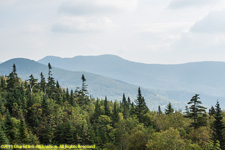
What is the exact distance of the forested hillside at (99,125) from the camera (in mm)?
58750

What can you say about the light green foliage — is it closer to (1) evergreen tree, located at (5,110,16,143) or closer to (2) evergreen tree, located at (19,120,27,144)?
(2) evergreen tree, located at (19,120,27,144)

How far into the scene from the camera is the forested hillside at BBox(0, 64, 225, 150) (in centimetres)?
5875

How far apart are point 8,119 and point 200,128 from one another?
58129 mm

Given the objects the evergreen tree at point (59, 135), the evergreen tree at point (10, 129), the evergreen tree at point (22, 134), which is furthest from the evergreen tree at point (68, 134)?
the evergreen tree at point (10, 129)

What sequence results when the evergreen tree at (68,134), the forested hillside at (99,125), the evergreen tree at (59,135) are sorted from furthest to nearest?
the evergreen tree at (59,135)
the evergreen tree at (68,134)
the forested hillside at (99,125)

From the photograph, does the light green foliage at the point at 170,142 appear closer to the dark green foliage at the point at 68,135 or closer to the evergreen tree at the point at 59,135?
the dark green foliage at the point at 68,135

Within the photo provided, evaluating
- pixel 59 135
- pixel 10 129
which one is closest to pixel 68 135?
pixel 59 135

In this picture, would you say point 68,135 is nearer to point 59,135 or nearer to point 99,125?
point 59,135

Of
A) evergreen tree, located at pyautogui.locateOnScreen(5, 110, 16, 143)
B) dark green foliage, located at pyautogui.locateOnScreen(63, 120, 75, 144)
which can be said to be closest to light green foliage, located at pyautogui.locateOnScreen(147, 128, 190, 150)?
dark green foliage, located at pyautogui.locateOnScreen(63, 120, 75, 144)

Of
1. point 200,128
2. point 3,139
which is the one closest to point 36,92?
point 3,139

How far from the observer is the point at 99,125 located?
341ft

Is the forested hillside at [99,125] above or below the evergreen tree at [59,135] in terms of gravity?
above

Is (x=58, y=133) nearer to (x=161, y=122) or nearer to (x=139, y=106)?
(x=139, y=106)

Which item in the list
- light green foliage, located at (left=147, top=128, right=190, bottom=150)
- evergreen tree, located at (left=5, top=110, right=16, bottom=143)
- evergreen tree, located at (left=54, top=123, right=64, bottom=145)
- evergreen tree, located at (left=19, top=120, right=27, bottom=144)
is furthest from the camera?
evergreen tree, located at (left=54, top=123, right=64, bottom=145)
